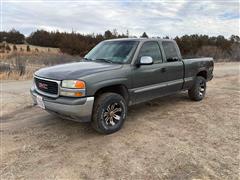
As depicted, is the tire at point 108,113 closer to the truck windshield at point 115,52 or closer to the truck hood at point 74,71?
the truck hood at point 74,71

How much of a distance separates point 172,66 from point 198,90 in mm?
1567

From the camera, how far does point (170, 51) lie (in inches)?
252

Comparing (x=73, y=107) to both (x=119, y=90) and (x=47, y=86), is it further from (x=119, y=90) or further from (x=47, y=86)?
(x=119, y=90)

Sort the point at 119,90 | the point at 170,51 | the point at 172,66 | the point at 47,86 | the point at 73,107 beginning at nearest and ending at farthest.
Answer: the point at 73,107, the point at 47,86, the point at 119,90, the point at 172,66, the point at 170,51

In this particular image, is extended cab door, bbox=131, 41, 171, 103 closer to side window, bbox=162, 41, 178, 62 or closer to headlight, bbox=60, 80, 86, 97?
side window, bbox=162, 41, 178, 62

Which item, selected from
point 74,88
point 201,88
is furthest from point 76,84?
point 201,88

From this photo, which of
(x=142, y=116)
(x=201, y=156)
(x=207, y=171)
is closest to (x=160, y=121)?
(x=142, y=116)

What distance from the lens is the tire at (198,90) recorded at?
7195 millimetres

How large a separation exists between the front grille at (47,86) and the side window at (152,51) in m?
1.96

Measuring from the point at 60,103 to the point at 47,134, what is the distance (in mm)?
951

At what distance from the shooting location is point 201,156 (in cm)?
398

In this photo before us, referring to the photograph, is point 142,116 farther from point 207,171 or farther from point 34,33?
point 34,33

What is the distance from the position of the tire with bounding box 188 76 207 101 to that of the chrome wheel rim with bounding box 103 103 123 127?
3065 millimetres

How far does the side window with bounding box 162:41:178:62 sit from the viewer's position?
6230 mm
